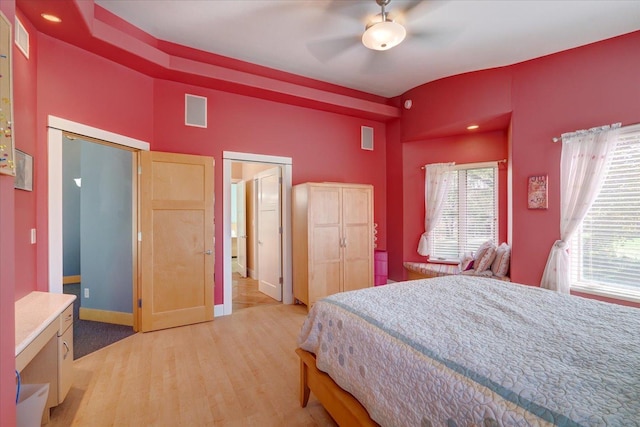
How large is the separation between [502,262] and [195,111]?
14.7 ft

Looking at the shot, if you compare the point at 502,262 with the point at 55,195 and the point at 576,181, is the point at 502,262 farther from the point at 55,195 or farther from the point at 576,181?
the point at 55,195

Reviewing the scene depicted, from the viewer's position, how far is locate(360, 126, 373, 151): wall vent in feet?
16.4

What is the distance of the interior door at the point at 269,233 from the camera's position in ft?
14.5

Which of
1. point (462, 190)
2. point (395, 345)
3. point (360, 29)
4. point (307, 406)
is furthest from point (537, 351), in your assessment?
point (462, 190)

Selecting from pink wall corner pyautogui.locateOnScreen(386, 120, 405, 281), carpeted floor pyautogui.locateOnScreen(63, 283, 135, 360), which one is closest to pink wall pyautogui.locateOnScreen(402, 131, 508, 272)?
pink wall corner pyautogui.locateOnScreen(386, 120, 405, 281)

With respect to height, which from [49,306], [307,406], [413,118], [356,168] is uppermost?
[413,118]

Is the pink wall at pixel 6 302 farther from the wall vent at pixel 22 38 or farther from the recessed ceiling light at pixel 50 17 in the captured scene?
the recessed ceiling light at pixel 50 17

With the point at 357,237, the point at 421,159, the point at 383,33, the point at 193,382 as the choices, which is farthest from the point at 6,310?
the point at 421,159

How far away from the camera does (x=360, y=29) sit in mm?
3053

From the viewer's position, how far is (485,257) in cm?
397

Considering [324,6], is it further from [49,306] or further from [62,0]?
[49,306]

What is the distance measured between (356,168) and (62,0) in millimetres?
3881

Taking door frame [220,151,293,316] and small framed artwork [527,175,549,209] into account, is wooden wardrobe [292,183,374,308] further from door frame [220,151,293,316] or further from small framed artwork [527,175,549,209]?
small framed artwork [527,175,549,209]

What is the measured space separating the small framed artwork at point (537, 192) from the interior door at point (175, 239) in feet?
12.8
